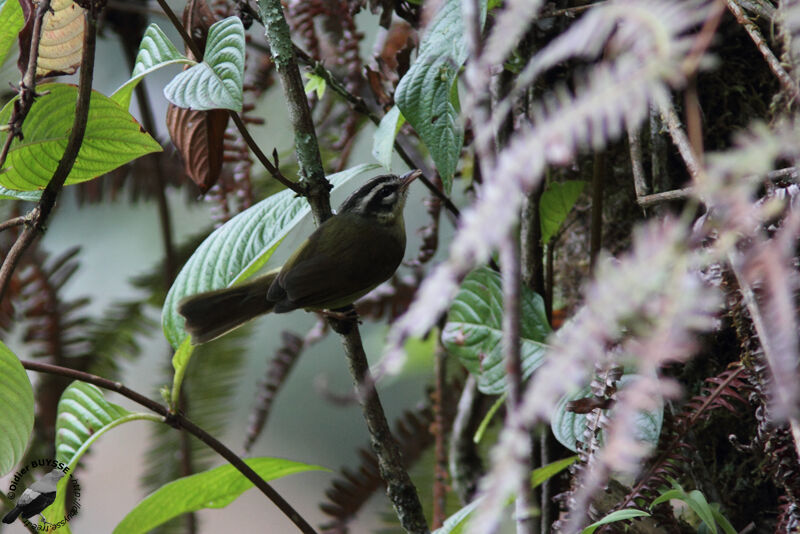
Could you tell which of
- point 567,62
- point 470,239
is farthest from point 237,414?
point 470,239

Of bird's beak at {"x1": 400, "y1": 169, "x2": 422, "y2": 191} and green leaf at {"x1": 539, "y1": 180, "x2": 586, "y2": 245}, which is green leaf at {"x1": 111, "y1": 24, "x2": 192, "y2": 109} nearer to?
bird's beak at {"x1": 400, "y1": 169, "x2": 422, "y2": 191}

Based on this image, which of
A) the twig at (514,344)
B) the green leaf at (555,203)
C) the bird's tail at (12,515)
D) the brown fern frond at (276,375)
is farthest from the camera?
the brown fern frond at (276,375)

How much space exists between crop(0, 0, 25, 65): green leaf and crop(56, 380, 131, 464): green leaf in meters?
0.48

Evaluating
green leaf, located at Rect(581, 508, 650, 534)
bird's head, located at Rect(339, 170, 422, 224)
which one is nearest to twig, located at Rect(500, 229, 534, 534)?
green leaf, located at Rect(581, 508, 650, 534)

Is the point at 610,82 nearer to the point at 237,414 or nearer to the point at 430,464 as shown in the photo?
the point at 430,464

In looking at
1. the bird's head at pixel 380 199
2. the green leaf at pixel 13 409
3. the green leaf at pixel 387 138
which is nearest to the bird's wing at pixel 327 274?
the bird's head at pixel 380 199

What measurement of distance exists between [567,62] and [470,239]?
4.12 feet

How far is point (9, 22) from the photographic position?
3.34ft

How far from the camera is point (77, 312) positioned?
198cm

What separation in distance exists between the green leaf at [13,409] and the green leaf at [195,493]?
7.8 inches

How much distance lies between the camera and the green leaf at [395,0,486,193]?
3.21 ft

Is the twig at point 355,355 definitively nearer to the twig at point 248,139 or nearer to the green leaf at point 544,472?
the twig at point 248,139

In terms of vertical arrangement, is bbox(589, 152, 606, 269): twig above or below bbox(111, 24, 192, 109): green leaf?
below

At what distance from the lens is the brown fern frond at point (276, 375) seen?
1.97 metres
